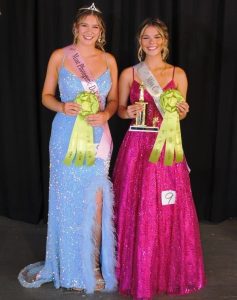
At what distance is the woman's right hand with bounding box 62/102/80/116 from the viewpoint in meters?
2.01

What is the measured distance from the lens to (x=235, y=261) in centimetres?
264

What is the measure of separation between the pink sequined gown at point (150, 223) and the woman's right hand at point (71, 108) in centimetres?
33

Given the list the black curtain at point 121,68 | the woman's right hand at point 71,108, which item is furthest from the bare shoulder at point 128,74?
the black curtain at point 121,68

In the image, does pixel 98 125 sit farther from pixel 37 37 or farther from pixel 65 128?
pixel 37 37

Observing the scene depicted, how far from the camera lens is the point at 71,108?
2021 mm

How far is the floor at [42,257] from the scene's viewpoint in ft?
7.39

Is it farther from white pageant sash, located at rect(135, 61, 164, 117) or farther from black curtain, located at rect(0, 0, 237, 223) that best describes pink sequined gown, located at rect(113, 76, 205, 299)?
black curtain, located at rect(0, 0, 237, 223)

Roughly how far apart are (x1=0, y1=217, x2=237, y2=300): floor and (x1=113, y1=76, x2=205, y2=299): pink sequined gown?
0.11m

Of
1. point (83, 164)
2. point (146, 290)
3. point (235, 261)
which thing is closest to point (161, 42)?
point (83, 164)

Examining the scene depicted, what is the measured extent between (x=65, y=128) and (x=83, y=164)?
0.66 feet

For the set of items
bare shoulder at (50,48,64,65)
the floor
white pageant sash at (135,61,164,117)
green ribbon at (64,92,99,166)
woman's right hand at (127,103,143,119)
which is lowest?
the floor

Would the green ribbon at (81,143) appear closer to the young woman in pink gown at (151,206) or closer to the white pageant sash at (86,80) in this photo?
the white pageant sash at (86,80)

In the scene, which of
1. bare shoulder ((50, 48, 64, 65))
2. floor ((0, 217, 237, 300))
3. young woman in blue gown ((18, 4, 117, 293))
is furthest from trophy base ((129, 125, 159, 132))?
floor ((0, 217, 237, 300))

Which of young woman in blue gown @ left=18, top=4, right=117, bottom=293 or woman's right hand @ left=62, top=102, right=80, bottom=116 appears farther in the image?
young woman in blue gown @ left=18, top=4, right=117, bottom=293
